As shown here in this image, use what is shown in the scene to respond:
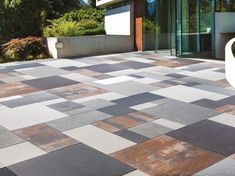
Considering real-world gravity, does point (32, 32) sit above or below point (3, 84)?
above

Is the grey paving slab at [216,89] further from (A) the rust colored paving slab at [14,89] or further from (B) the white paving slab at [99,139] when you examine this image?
(A) the rust colored paving slab at [14,89]

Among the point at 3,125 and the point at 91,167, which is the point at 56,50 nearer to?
the point at 3,125

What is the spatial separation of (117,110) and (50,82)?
3.95 meters

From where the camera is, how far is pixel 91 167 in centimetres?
544

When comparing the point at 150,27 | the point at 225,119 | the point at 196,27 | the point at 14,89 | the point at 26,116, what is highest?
the point at 150,27

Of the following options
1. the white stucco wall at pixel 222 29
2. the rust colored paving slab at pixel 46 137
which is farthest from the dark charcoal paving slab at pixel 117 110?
the white stucco wall at pixel 222 29

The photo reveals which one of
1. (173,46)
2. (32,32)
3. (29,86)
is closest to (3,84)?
(29,86)

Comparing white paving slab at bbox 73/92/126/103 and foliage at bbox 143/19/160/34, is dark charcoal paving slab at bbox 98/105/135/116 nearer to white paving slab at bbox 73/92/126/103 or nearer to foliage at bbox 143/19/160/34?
white paving slab at bbox 73/92/126/103

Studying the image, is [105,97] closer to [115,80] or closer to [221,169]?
[115,80]

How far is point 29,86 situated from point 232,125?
20.3 feet

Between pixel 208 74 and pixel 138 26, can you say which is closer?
pixel 208 74

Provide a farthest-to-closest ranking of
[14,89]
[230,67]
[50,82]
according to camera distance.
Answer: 1. [50,82]
2. [230,67]
3. [14,89]

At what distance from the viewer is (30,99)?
31.2 ft

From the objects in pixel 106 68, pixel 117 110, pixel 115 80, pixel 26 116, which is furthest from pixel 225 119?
pixel 106 68
